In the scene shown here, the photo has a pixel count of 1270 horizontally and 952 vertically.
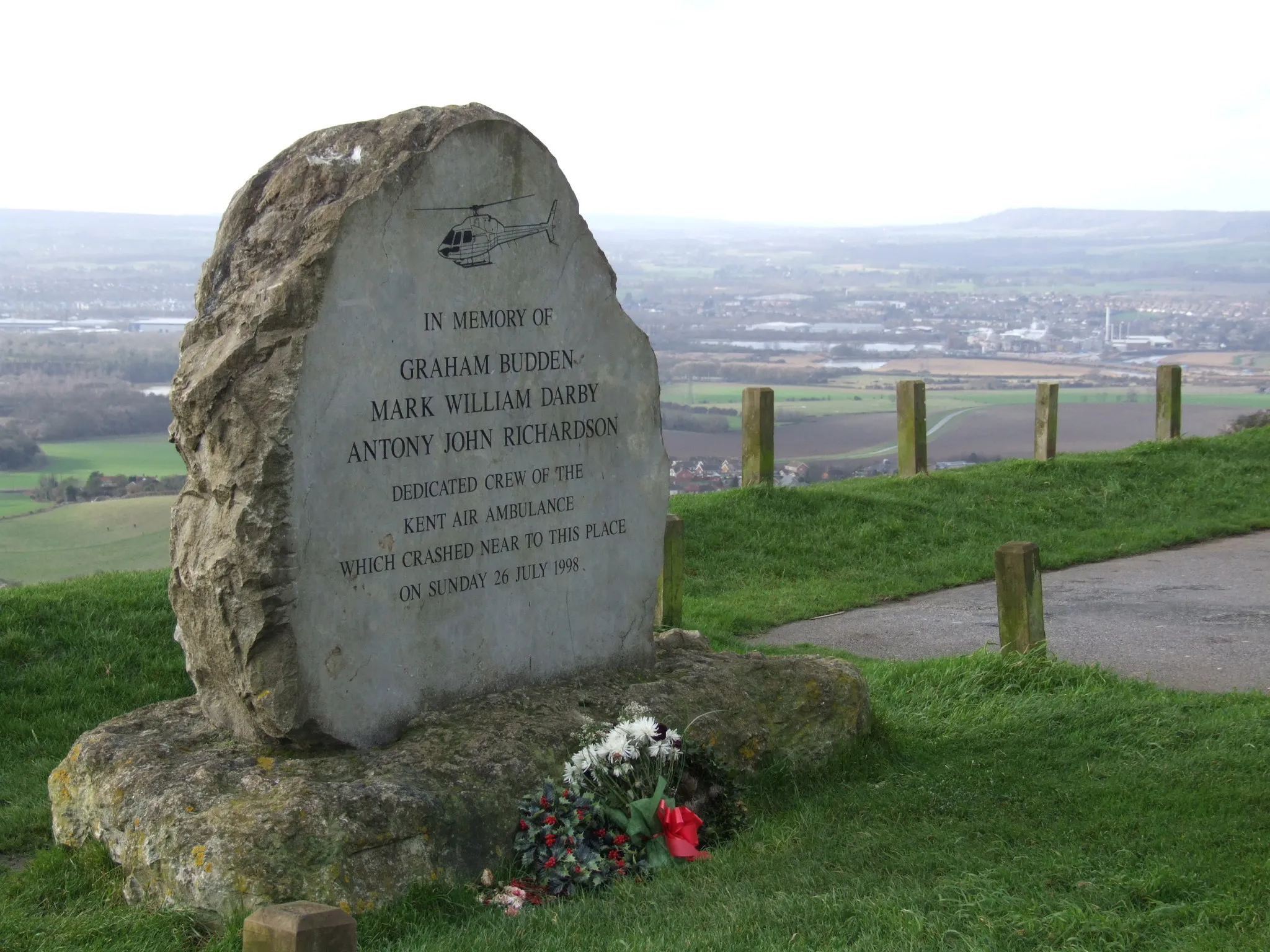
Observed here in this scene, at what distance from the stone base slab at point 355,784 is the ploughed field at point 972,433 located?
Answer: 9.88 m

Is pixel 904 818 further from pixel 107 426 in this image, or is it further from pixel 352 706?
pixel 107 426

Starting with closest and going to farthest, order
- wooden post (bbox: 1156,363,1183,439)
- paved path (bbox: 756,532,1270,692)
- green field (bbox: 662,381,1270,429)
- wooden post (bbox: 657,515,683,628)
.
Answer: paved path (bbox: 756,532,1270,692)
wooden post (bbox: 657,515,683,628)
wooden post (bbox: 1156,363,1183,439)
green field (bbox: 662,381,1270,429)

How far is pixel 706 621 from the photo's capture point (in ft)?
33.6

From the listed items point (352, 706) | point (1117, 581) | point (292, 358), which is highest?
point (292, 358)

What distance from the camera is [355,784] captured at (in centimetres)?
533

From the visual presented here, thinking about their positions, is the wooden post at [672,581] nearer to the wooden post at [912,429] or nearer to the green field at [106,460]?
the green field at [106,460]

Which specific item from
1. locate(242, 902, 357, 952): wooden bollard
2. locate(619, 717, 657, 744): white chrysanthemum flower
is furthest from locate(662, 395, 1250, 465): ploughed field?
locate(242, 902, 357, 952): wooden bollard

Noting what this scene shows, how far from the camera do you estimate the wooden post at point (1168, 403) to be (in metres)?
17.8

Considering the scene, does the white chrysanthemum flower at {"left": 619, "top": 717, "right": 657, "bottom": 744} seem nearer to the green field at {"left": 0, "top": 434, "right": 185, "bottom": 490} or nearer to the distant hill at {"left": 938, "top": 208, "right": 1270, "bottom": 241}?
the green field at {"left": 0, "top": 434, "right": 185, "bottom": 490}

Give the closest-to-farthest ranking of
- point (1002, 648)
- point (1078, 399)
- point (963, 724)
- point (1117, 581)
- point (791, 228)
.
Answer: point (963, 724), point (1002, 648), point (1117, 581), point (1078, 399), point (791, 228)

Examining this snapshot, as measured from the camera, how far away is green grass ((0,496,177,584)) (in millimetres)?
10953

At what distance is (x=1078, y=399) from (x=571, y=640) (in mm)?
19822

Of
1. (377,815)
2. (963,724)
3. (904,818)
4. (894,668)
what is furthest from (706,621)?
(377,815)

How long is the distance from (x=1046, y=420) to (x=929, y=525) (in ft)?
11.3
